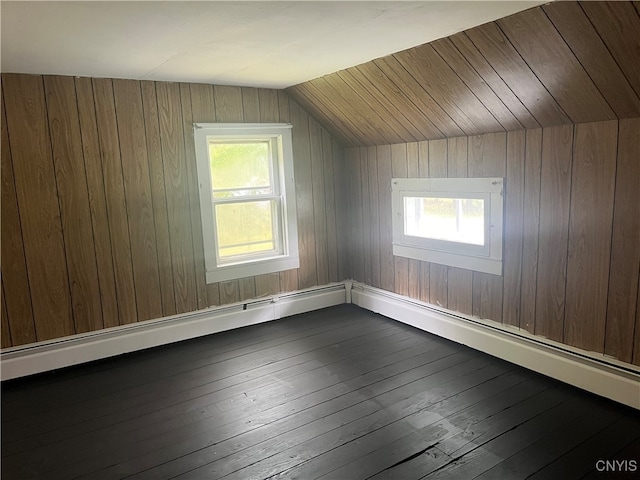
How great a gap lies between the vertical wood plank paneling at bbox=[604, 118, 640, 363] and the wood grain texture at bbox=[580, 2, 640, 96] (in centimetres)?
42

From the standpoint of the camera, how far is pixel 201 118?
11.9ft

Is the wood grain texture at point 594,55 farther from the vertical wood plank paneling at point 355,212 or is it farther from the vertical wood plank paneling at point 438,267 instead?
the vertical wood plank paneling at point 355,212

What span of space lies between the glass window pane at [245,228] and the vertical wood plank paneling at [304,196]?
0.89ft

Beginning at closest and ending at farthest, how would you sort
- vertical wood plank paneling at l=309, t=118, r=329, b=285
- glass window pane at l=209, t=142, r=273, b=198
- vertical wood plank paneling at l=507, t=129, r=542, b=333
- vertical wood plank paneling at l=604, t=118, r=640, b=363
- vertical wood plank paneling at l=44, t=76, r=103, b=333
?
vertical wood plank paneling at l=604, t=118, r=640, b=363, vertical wood plank paneling at l=507, t=129, r=542, b=333, vertical wood plank paneling at l=44, t=76, r=103, b=333, glass window pane at l=209, t=142, r=273, b=198, vertical wood plank paneling at l=309, t=118, r=329, b=285

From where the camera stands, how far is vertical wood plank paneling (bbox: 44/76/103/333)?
3.10 m

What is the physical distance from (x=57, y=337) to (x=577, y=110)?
3.59 meters

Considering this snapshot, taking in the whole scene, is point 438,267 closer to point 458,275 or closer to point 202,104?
point 458,275

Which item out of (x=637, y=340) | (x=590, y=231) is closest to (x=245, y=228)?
(x=590, y=231)

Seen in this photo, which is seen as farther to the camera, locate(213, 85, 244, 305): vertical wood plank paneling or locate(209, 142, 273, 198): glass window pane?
locate(209, 142, 273, 198): glass window pane

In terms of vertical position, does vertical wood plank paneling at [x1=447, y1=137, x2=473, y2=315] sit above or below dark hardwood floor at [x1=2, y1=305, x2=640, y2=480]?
above

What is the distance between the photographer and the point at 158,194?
3.50m

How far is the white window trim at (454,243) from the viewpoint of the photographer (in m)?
A: 3.05

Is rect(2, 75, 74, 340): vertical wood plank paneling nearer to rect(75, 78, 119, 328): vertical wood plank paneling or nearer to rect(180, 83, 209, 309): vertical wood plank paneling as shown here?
rect(75, 78, 119, 328): vertical wood plank paneling

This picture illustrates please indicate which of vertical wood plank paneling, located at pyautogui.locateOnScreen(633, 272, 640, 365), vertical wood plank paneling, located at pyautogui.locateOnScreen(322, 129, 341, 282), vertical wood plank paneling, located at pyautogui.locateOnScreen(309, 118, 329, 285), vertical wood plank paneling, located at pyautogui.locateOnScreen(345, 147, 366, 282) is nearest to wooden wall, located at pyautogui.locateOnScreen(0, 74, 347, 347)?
vertical wood plank paneling, located at pyautogui.locateOnScreen(309, 118, 329, 285)
